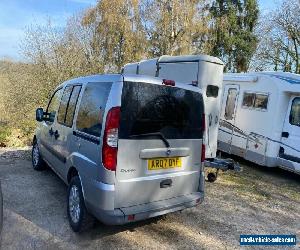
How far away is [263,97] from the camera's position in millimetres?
9422

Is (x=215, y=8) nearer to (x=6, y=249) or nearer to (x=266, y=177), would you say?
(x=266, y=177)

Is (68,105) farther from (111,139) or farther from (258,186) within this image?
(258,186)

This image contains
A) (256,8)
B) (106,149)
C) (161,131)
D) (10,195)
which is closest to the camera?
(106,149)

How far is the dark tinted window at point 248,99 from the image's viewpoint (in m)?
9.78

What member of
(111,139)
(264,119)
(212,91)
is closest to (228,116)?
(264,119)

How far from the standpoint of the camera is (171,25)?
23.5 m

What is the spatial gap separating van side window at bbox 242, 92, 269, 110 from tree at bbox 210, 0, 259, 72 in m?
18.6

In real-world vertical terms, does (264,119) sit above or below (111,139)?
below

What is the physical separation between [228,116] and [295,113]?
223 cm

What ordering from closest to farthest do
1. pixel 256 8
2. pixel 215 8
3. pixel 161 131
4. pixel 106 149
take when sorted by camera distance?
pixel 106 149 → pixel 161 131 → pixel 215 8 → pixel 256 8

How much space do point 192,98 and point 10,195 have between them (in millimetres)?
3534

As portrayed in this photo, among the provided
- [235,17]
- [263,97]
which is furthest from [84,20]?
[263,97]

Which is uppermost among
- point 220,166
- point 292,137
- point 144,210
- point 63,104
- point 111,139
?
point 63,104

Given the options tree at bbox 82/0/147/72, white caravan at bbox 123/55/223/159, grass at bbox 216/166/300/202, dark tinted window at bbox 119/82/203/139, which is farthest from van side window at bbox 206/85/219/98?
tree at bbox 82/0/147/72
